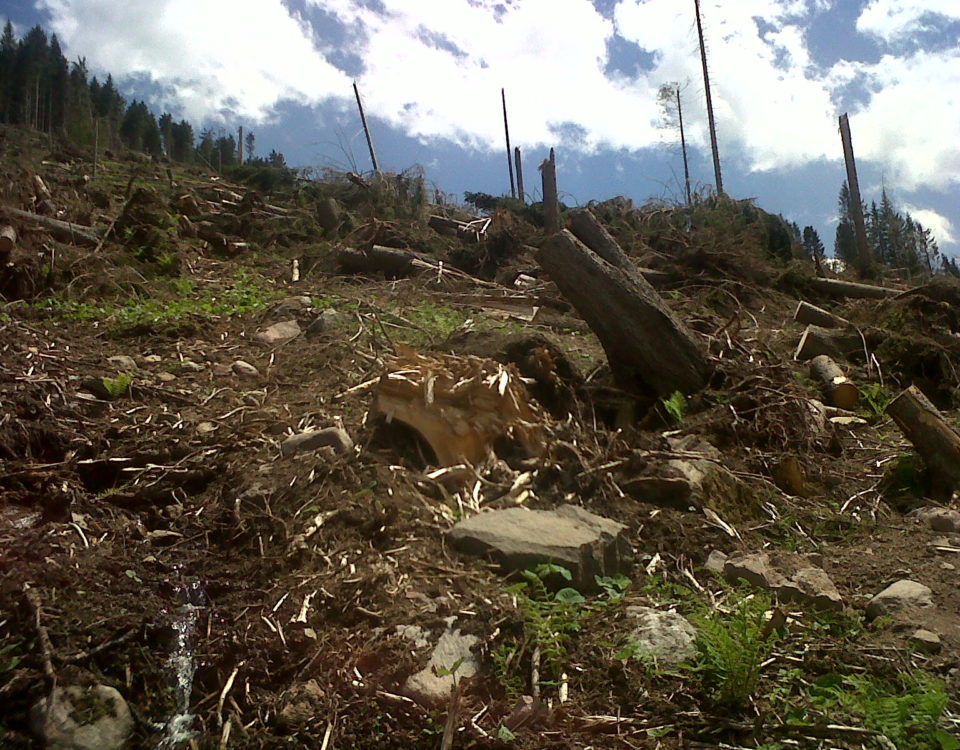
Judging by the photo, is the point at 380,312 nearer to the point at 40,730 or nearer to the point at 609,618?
the point at 609,618

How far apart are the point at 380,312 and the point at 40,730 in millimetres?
5173

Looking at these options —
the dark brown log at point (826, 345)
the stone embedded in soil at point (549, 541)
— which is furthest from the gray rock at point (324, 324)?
the dark brown log at point (826, 345)

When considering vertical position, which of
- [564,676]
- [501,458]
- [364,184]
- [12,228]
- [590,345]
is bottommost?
[564,676]

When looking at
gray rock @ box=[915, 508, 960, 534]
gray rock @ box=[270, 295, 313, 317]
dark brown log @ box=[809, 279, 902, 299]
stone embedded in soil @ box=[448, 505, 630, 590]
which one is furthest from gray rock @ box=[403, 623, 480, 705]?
dark brown log @ box=[809, 279, 902, 299]

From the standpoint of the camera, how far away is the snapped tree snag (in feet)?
13.7

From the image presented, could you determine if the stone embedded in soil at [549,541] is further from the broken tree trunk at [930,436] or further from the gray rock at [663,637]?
the broken tree trunk at [930,436]

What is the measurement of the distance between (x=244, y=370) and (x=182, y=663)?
3.09m

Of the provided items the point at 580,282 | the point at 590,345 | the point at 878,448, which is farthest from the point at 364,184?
the point at 878,448

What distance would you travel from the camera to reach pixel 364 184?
15.0 meters

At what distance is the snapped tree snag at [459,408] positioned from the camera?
13.7ft

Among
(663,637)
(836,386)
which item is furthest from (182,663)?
(836,386)

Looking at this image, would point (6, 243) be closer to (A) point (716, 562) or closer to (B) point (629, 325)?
(B) point (629, 325)

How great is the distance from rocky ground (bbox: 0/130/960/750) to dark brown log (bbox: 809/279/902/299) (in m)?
3.79

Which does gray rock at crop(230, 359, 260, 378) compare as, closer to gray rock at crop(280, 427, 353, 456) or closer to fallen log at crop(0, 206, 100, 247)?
gray rock at crop(280, 427, 353, 456)
